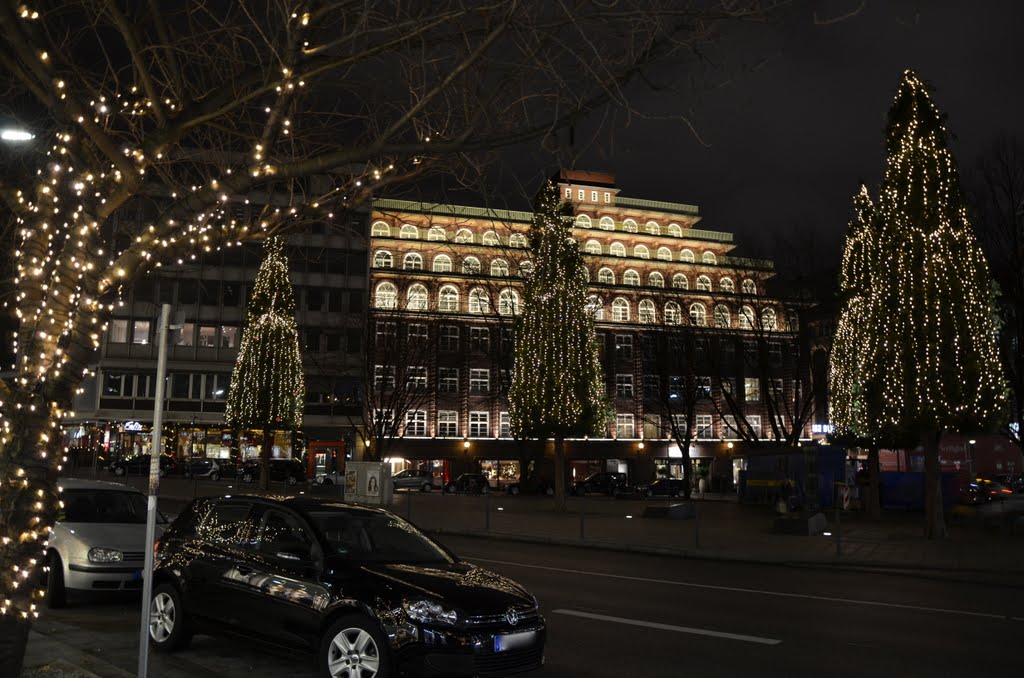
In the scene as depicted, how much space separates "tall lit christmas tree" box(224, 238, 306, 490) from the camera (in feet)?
127

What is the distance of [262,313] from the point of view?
39000 millimetres

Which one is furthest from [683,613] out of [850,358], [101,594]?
[850,358]

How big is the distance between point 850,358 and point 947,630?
17.9 metres

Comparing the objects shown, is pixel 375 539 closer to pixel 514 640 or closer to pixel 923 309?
pixel 514 640

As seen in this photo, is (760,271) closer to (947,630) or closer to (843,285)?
(843,285)

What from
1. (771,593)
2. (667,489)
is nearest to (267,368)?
(667,489)

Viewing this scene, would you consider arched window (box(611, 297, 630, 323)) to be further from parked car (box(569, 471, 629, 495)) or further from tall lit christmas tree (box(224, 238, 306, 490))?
tall lit christmas tree (box(224, 238, 306, 490))

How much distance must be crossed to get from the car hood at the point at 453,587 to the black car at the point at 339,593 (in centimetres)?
1

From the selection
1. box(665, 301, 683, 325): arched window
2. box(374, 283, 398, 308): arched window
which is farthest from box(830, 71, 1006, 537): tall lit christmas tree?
box(374, 283, 398, 308): arched window

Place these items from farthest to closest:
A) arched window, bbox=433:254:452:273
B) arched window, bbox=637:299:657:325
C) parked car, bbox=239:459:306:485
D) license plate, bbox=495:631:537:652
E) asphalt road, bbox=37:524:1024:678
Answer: arched window, bbox=637:299:657:325
arched window, bbox=433:254:452:273
parked car, bbox=239:459:306:485
asphalt road, bbox=37:524:1024:678
license plate, bbox=495:631:537:652

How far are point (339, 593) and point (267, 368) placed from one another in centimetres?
3383

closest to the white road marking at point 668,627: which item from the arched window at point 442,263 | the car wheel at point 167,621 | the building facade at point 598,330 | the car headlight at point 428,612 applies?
the car headlight at point 428,612

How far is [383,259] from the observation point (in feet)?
230

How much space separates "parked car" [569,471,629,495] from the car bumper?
1902 inches
